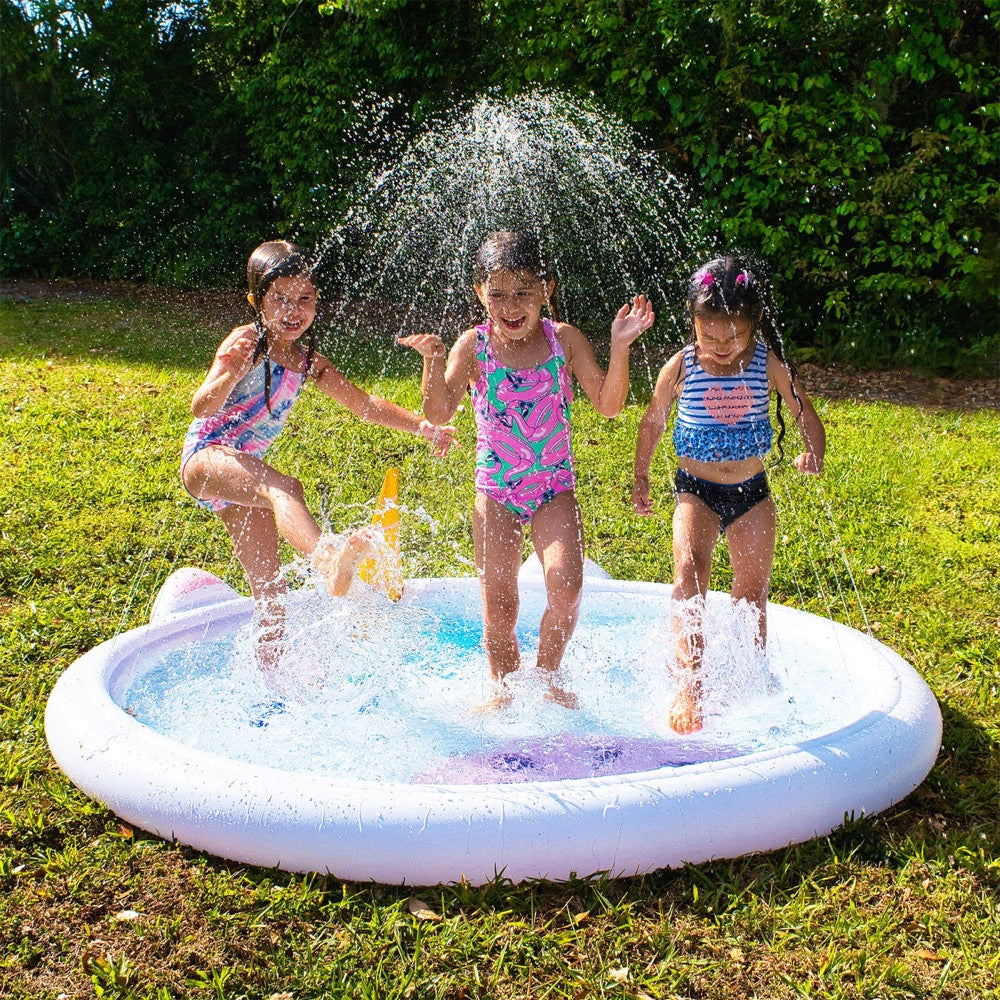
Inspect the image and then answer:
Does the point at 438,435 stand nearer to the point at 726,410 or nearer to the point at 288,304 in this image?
the point at 288,304

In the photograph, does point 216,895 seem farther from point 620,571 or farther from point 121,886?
point 620,571

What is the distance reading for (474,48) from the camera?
1038 centimetres

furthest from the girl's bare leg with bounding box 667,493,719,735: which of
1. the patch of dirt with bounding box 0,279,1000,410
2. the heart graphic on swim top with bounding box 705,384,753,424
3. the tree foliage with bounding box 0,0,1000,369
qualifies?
the tree foliage with bounding box 0,0,1000,369

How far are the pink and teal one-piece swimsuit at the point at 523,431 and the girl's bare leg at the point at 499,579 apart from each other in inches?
2.1

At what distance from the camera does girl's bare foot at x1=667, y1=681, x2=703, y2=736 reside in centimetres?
350

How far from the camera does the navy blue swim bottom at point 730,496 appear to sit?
12.3 feet

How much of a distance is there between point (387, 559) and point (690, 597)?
3.58 feet

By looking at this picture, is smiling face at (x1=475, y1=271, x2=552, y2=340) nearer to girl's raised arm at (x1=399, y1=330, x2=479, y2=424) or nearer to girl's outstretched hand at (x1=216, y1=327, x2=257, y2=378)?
girl's raised arm at (x1=399, y1=330, x2=479, y2=424)

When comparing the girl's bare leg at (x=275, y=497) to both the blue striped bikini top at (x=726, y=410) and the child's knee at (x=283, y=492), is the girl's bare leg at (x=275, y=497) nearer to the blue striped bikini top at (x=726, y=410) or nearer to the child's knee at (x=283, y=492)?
the child's knee at (x=283, y=492)

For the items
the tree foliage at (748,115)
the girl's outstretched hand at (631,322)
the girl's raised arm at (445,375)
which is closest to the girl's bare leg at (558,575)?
the girl's raised arm at (445,375)

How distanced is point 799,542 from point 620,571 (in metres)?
0.89

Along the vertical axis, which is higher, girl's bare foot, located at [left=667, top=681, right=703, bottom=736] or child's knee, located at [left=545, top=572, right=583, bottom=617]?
child's knee, located at [left=545, top=572, right=583, bottom=617]

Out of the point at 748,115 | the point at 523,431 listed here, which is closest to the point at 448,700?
the point at 523,431

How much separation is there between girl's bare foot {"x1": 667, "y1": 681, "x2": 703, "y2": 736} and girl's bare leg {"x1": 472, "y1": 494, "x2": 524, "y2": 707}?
0.53m
